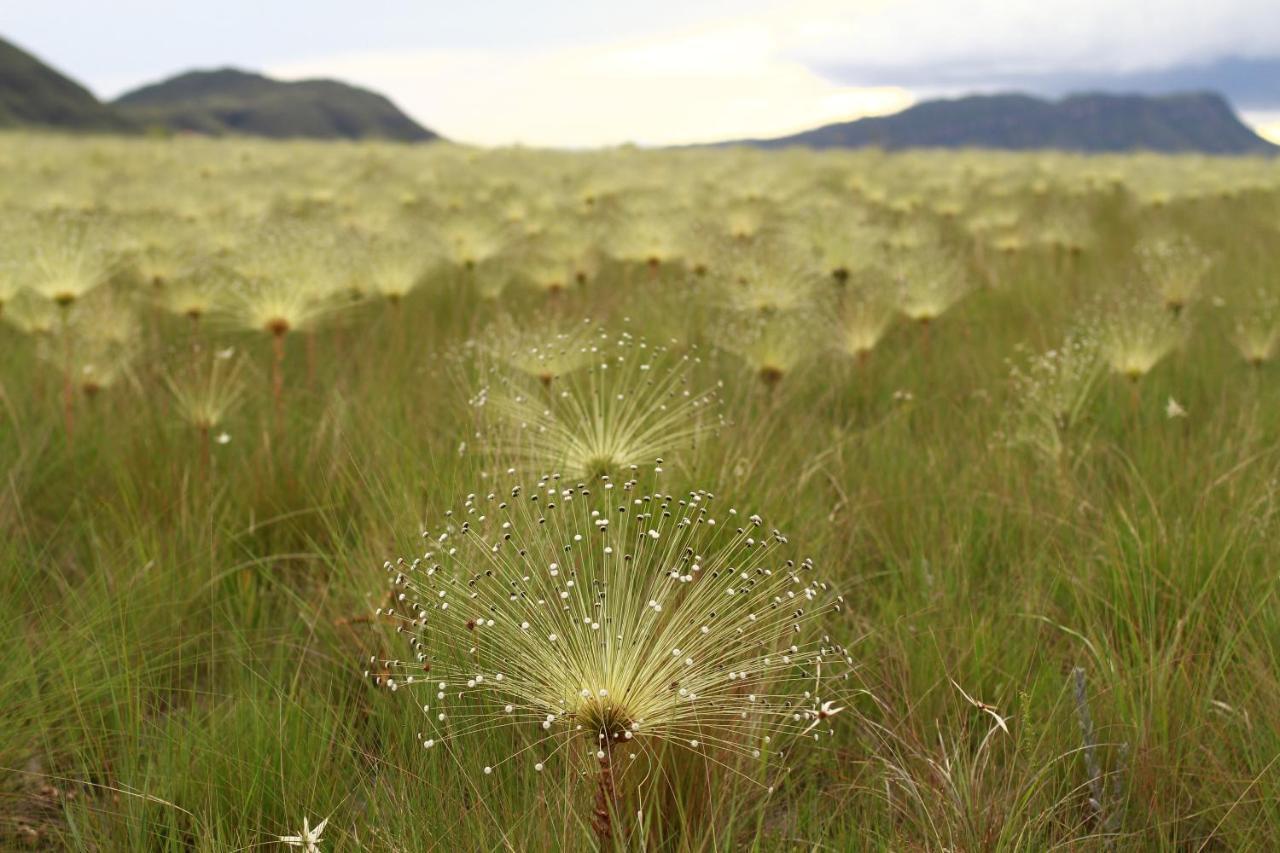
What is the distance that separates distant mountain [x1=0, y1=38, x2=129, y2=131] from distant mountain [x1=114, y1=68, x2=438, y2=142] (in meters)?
10.2

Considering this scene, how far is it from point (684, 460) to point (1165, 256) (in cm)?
587

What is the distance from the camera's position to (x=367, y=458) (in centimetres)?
315

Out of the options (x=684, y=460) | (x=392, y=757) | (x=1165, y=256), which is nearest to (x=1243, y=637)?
(x=684, y=460)

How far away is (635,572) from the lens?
1733 millimetres

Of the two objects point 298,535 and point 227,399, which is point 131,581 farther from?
point 227,399

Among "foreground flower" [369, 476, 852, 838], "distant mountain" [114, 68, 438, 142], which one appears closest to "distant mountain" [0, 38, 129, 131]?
"distant mountain" [114, 68, 438, 142]

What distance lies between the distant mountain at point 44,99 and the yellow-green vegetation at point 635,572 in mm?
101862

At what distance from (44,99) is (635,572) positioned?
4709 inches

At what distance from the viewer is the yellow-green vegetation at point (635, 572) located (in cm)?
188

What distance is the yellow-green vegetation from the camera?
188cm

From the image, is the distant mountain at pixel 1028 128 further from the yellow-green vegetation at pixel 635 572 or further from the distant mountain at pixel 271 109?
the distant mountain at pixel 271 109

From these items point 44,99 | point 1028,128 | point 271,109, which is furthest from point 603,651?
point 271,109

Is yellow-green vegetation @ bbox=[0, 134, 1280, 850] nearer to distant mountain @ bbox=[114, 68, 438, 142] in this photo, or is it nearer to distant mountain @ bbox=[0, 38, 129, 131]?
distant mountain @ bbox=[0, 38, 129, 131]

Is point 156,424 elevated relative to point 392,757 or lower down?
elevated
